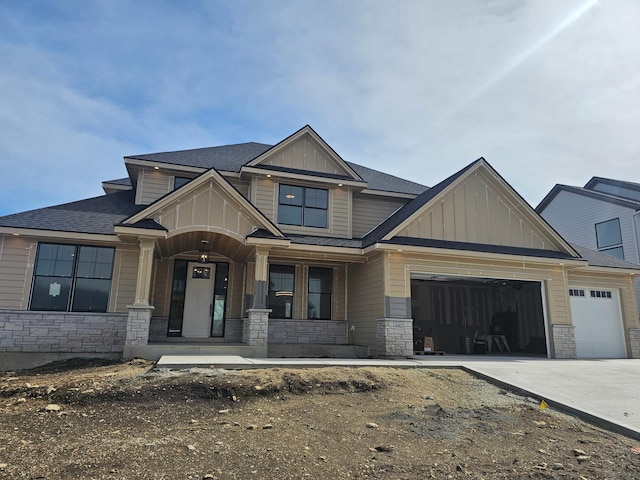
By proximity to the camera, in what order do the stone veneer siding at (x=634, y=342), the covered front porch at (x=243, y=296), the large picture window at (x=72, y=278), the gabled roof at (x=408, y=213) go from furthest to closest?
the stone veneer siding at (x=634, y=342) → the gabled roof at (x=408, y=213) → the covered front porch at (x=243, y=296) → the large picture window at (x=72, y=278)

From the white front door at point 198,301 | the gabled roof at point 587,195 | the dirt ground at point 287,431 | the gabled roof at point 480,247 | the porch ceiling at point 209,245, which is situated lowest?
→ the dirt ground at point 287,431

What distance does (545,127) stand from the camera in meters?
11.9

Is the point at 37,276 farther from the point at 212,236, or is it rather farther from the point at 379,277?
the point at 379,277

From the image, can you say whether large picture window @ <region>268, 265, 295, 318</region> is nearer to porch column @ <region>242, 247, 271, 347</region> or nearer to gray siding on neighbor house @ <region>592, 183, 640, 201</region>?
porch column @ <region>242, 247, 271, 347</region>

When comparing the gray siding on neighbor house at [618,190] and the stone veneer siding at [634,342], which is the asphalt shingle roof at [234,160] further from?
the gray siding on neighbor house at [618,190]

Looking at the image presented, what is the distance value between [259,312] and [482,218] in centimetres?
783

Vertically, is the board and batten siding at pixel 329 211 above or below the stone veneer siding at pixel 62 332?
above

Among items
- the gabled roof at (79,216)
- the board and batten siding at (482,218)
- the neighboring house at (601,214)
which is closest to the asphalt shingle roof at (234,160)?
the gabled roof at (79,216)

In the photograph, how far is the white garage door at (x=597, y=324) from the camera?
1441 centimetres

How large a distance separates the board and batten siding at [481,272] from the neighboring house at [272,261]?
4 cm

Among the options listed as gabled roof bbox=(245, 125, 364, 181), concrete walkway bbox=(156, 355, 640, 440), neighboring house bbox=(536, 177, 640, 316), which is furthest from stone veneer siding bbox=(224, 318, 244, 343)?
neighboring house bbox=(536, 177, 640, 316)

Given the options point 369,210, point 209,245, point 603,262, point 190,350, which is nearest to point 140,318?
point 190,350

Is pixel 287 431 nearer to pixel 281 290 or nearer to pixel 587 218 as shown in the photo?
pixel 281 290

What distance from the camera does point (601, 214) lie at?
2230cm
